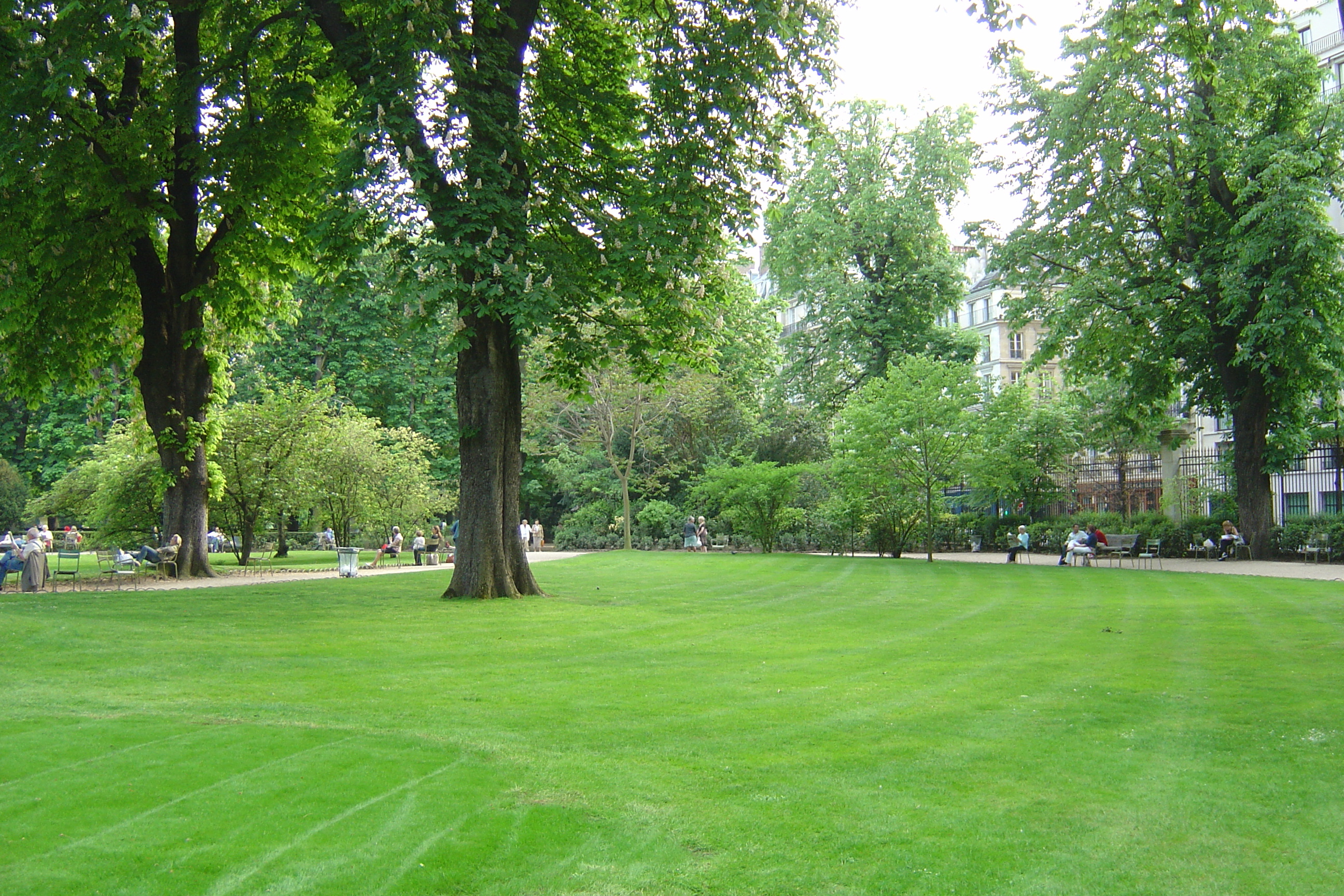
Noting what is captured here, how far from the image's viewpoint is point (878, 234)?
129ft

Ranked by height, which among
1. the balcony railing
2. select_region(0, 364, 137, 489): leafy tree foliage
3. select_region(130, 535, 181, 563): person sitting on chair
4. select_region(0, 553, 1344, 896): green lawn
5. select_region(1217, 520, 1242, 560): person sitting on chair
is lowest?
select_region(0, 553, 1344, 896): green lawn

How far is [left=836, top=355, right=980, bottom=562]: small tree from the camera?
28031 mm

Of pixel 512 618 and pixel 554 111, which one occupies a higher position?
pixel 554 111

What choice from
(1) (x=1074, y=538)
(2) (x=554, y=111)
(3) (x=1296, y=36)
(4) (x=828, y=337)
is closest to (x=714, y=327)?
(2) (x=554, y=111)

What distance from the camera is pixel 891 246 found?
40.2 meters

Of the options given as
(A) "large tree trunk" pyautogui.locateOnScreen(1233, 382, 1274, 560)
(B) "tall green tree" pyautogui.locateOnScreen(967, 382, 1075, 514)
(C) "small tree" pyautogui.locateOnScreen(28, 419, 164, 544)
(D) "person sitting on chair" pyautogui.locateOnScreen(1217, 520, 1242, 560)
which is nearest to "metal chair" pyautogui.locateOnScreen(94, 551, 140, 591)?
(C) "small tree" pyautogui.locateOnScreen(28, 419, 164, 544)

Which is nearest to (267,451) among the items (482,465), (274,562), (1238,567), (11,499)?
(274,562)

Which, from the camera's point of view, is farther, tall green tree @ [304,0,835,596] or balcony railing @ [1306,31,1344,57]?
balcony railing @ [1306,31,1344,57]

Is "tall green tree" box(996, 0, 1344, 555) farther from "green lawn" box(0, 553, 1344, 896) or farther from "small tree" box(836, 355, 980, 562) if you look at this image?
"green lawn" box(0, 553, 1344, 896)

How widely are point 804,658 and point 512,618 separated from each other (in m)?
4.99

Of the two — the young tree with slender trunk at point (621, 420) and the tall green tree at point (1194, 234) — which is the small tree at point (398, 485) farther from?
the tall green tree at point (1194, 234)

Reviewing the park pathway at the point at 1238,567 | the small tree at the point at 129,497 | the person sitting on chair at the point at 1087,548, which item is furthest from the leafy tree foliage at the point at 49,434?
the person sitting on chair at the point at 1087,548

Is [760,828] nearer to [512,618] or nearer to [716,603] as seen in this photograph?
[512,618]

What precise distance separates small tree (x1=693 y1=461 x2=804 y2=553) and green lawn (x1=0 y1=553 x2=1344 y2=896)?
67.9 feet
